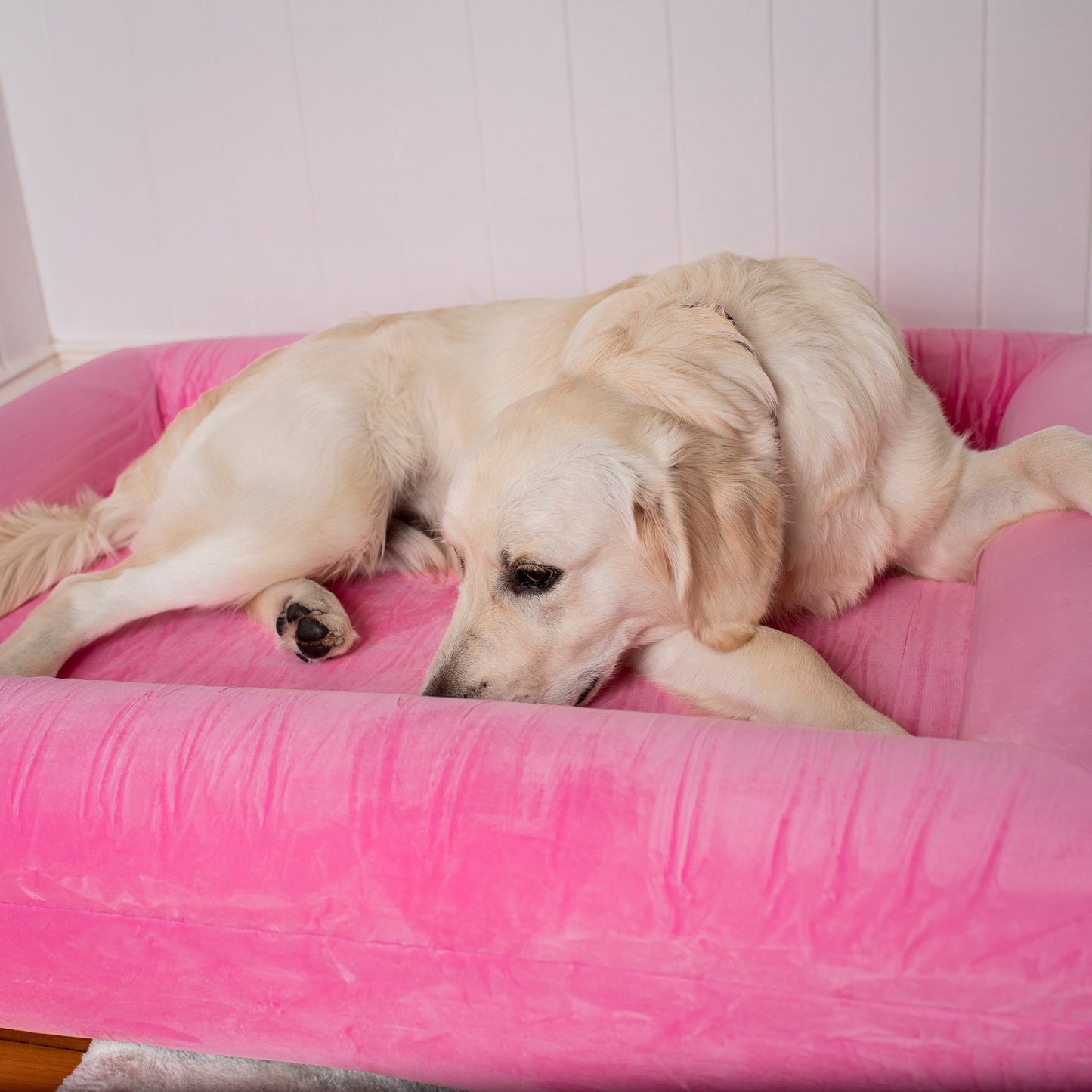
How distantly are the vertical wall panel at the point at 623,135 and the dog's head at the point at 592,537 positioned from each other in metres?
1.61

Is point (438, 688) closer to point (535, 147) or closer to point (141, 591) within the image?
point (141, 591)

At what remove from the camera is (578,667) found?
1771 millimetres

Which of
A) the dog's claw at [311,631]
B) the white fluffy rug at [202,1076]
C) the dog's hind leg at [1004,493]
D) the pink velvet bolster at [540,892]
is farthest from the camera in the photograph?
the dog's claw at [311,631]

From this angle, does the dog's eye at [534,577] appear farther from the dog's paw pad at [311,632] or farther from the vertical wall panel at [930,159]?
the vertical wall panel at [930,159]

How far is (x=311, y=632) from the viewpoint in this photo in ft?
6.95

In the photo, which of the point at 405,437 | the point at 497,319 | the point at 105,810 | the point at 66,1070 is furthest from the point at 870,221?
the point at 66,1070

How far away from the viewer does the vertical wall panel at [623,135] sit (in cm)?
301

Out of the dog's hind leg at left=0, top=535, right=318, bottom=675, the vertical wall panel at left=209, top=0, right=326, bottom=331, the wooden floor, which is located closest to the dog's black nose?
the dog's hind leg at left=0, top=535, right=318, bottom=675

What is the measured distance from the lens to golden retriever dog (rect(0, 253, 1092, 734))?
1.68 m

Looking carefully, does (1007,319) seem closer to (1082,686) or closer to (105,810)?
(1082,686)

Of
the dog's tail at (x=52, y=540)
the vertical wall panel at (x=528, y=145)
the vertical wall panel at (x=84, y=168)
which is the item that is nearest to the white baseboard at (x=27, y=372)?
the vertical wall panel at (x=84, y=168)

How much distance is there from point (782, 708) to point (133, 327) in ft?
10.1

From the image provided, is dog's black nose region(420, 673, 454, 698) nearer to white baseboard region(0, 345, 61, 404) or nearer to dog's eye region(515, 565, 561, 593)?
dog's eye region(515, 565, 561, 593)

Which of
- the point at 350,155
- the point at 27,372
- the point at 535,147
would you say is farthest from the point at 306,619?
the point at 27,372
